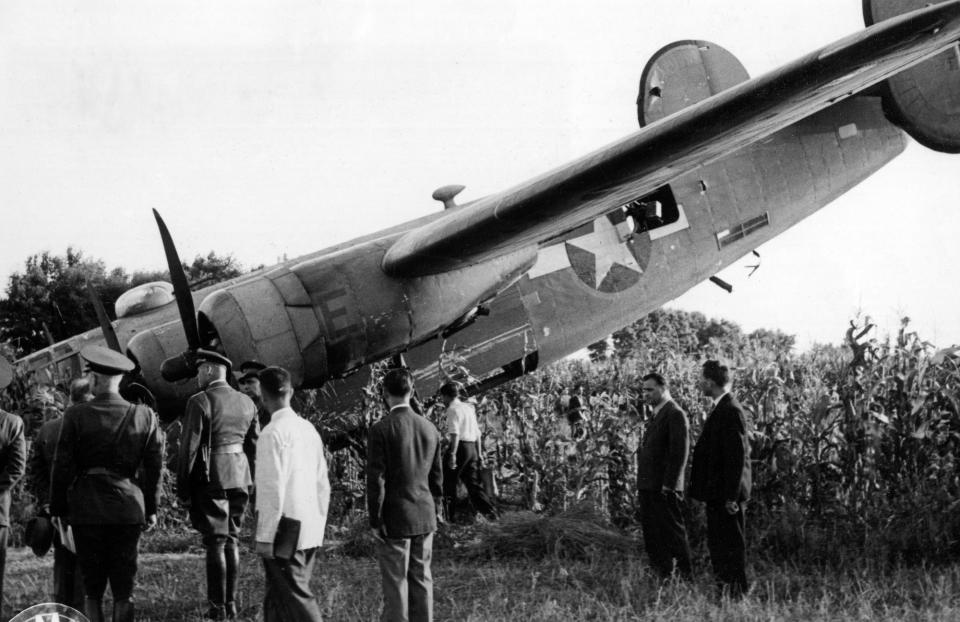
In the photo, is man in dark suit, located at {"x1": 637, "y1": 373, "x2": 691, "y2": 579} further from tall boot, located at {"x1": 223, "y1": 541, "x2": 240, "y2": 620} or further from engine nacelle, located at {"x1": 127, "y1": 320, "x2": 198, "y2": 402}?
engine nacelle, located at {"x1": 127, "y1": 320, "x2": 198, "y2": 402}

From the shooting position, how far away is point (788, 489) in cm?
721

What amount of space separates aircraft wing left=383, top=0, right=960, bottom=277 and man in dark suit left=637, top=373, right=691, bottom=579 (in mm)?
1645

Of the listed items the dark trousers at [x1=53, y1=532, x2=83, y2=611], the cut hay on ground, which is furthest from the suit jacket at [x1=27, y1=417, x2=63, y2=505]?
the cut hay on ground

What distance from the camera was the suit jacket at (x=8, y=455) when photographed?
543 centimetres

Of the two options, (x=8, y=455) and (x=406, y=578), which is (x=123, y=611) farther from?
(x=8, y=455)

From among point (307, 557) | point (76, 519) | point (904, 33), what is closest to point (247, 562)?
point (76, 519)

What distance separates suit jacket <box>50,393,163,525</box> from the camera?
14.8 feet

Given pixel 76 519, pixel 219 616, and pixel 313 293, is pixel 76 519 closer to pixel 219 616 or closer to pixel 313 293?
pixel 219 616

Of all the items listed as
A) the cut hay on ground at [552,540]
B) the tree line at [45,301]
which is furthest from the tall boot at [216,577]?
the tree line at [45,301]

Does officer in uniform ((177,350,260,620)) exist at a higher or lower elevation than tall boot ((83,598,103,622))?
higher

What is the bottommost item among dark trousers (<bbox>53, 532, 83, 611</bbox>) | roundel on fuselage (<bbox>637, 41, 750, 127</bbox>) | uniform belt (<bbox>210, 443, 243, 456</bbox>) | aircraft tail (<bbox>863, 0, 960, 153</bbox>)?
dark trousers (<bbox>53, 532, 83, 611</bbox>)

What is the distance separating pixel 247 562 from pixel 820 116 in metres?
8.57

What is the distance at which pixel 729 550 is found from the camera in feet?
17.9

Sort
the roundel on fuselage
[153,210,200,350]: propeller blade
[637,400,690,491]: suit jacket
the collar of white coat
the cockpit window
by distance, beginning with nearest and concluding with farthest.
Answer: the collar of white coat, [637,400,690,491]: suit jacket, [153,210,200,350]: propeller blade, the cockpit window, the roundel on fuselage
